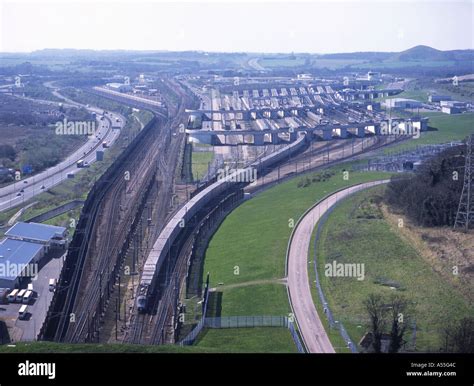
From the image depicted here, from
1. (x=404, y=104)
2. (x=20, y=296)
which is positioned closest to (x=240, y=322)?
(x=20, y=296)

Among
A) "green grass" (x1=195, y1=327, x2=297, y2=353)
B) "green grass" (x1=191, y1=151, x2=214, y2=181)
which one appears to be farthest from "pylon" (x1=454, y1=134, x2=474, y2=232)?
"green grass" (x1=191, y1=151, x2=214, y2=181)

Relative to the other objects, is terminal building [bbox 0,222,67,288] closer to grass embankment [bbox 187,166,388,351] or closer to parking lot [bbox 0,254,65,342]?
parking lot [bbox 0,254,65,342]

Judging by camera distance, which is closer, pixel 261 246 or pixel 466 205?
pixel 466 205

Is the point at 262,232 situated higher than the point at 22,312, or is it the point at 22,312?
the point at 262,232

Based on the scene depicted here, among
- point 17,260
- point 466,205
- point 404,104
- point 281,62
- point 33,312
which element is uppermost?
point 281,62

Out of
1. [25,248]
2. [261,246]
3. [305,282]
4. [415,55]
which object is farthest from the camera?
[415,55]

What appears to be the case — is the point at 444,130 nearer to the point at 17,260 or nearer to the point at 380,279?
the point at 380,279
